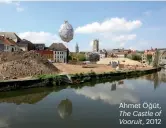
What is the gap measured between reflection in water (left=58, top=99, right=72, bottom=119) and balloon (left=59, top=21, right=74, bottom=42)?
88.4ft

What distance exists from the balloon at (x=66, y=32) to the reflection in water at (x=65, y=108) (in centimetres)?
2695

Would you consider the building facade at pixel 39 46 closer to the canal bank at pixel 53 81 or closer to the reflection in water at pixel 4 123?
the canal bank at pixel 53 81

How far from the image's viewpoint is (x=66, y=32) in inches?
1967

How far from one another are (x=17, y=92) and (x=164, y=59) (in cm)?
9645

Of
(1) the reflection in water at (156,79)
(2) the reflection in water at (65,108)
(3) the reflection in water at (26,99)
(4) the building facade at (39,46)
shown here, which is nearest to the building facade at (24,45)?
(4) the building facade at (39,46)

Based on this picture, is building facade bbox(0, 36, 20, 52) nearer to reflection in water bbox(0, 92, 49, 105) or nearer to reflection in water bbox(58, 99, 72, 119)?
reflection in water bbox(0, 92, 49, 105)

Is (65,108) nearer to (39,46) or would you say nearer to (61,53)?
(61,53)

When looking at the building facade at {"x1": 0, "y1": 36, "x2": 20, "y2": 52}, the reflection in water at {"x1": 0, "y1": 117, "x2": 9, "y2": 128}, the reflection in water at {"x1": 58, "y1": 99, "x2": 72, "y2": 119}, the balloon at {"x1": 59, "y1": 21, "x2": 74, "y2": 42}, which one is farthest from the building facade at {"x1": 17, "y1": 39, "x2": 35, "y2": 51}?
the reflection in water at {"x1": 0, "y1": 117, "x2": 9, "y2": 128}

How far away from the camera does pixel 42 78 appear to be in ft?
107

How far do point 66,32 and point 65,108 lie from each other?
101 feet

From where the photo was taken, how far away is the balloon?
49050 mm

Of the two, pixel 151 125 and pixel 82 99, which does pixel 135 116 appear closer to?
pixel 151 125

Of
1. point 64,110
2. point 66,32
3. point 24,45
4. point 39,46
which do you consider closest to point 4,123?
point 64,110

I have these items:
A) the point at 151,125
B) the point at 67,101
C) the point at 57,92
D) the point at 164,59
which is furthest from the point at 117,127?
the point at 164,59
